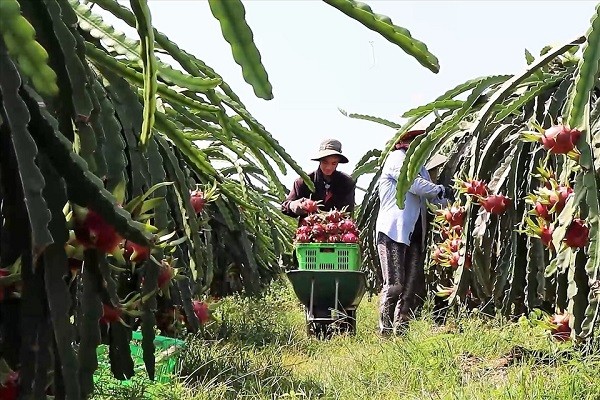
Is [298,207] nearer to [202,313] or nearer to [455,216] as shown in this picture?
[455,216]

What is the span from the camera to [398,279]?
470 centimetres

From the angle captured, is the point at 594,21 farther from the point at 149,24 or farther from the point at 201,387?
the point at 201,387

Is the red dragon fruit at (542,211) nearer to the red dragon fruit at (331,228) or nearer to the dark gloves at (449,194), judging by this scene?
the dark gloves at (449,194)

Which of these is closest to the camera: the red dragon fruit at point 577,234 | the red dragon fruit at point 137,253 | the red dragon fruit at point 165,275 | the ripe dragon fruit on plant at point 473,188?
the red dragon fruit at point 137,253

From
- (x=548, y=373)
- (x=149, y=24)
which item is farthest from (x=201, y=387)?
(x=149, y=24)

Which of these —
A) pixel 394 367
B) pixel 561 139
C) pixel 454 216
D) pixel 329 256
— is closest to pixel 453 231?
pixel 454 216

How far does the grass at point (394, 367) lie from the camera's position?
2764 mm

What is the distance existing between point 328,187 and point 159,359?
8.63ft

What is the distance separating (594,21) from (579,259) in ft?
2.77

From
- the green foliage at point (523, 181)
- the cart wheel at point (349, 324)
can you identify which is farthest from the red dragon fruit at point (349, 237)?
the green foliage at point (523, 181)

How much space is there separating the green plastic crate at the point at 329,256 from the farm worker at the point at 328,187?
0.27m

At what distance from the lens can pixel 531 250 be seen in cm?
315

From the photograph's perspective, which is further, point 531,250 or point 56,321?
point 531,250

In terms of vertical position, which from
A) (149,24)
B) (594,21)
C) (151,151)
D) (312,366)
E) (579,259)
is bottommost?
(312,366)
